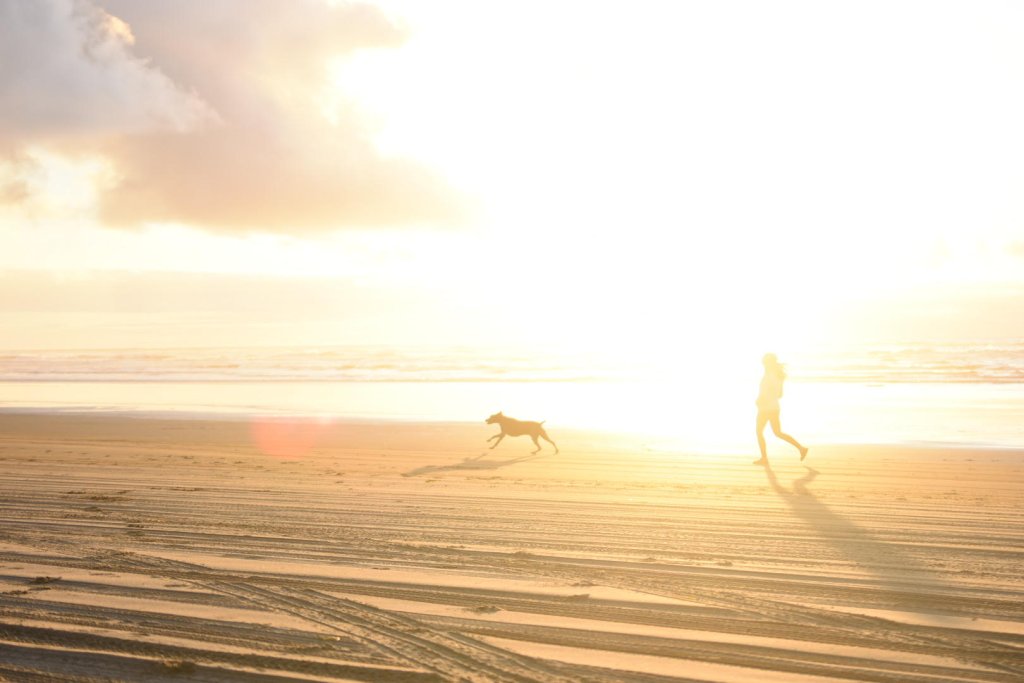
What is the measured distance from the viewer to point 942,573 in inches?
239

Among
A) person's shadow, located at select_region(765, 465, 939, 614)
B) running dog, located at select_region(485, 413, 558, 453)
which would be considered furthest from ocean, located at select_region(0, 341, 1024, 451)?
person's shadow, located at select_region(765, 465, 939, 614)

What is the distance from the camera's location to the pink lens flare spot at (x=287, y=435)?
14.9 meters

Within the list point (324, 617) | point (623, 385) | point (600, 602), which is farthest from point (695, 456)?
point (623, 385)

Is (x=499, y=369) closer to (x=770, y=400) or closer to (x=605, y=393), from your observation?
(x=605, y=393)

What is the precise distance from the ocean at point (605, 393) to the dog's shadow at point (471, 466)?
3.25 m

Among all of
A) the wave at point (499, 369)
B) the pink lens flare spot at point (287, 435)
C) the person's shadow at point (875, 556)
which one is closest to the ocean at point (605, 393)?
the wave at point (499, 369)

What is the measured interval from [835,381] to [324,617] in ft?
113

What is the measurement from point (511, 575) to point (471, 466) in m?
6.98

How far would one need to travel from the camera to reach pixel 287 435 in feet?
58.1

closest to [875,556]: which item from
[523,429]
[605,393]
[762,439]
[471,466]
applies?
[762,439]

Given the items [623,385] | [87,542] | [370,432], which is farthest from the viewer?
[623,385]

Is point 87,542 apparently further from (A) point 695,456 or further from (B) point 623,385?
(B) point 623,385

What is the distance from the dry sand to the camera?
4285 mm

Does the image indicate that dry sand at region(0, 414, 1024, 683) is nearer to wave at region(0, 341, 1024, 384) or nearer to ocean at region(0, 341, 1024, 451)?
ocean at region(0, 341, 1024, 451)
